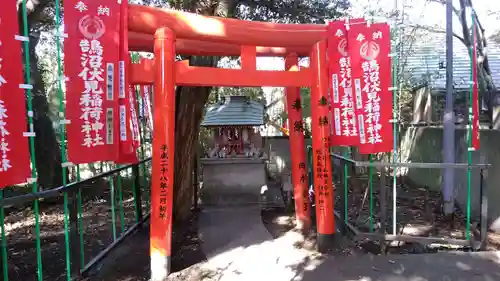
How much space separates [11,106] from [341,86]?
386cm

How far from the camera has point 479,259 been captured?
14.7 feet

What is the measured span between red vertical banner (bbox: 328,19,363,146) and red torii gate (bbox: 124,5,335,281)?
0.12 meters

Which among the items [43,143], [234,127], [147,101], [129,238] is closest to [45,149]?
[43,143]

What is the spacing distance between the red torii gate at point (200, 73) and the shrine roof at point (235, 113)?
206cm

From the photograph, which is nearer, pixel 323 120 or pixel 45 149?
pixel 323 120

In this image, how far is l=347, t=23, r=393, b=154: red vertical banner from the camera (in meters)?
4.90

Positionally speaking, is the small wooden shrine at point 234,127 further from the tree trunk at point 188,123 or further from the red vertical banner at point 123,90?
the red vertical banner at point 123,90

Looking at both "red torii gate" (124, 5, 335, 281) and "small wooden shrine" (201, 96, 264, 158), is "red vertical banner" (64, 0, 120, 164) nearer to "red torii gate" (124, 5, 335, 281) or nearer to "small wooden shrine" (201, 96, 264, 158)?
"red torii gate" (124, 5, 335, 281)

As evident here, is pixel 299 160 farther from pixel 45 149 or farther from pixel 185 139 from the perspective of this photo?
pixel 45 149

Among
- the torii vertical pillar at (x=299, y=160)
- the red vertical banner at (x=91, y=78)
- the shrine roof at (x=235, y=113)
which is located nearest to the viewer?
the red vertical banner at (x=91, y=78)

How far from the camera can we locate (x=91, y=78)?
159 inches

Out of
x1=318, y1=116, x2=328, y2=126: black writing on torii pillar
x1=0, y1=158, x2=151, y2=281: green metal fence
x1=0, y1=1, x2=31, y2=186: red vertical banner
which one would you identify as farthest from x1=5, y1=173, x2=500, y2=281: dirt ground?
x1=0, y1=1, x2=31, y2=186: red vertical banner

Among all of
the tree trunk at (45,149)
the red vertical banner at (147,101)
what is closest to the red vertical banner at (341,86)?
the red vertical banner at (147,101)

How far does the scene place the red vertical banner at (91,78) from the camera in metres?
3.95
